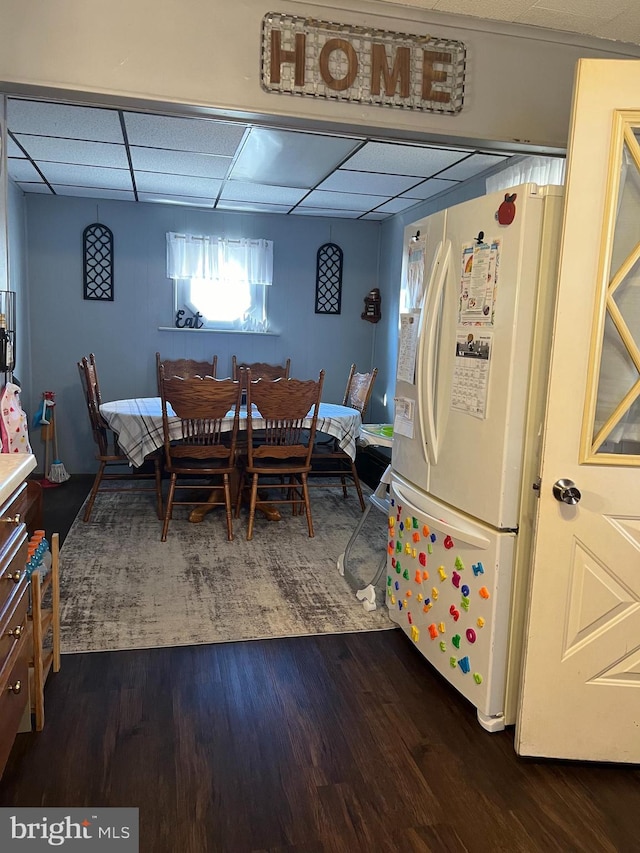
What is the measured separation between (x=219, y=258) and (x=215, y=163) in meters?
1.48

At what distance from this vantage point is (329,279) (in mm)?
5750

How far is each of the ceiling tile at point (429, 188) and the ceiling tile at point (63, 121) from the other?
201 centimetres

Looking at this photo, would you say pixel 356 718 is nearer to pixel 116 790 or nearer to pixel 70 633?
pixel 116 790

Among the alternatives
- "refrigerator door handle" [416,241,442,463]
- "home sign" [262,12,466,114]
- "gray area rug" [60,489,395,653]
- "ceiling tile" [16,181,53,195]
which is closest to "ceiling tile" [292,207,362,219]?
"ceiling tile" [16,181,53,195]

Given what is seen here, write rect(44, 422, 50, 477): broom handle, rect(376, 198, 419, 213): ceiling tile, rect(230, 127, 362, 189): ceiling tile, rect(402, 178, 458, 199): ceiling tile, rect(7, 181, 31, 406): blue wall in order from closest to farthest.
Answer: rect(230, 127, 362, 189): ceiling tile
rect(402, 178, 458, 199): ceiling tile
rect(7, 181, 31, 406): blue wall
rect(376, 198, 419, 213): ceiling tile
rect(44, 422, 50, 477): broom handle

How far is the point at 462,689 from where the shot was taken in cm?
217

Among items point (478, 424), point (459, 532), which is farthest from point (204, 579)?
point (478, 424)

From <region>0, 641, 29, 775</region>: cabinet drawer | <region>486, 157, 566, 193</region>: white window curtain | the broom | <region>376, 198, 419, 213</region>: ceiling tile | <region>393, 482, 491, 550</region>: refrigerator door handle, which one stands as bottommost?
the broom

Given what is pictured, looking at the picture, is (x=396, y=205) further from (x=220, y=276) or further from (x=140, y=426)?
(x=140, y=426)

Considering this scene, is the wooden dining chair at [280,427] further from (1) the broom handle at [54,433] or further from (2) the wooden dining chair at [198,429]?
(1) the broom handle at [54,433]

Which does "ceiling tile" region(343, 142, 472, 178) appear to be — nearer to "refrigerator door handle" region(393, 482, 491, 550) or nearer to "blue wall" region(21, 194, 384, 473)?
"blue wall" region(21, 194, 384, 473)

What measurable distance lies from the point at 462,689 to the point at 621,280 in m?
1.41

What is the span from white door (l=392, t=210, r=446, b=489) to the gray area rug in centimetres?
80

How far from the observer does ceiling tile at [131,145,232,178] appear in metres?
3.79
